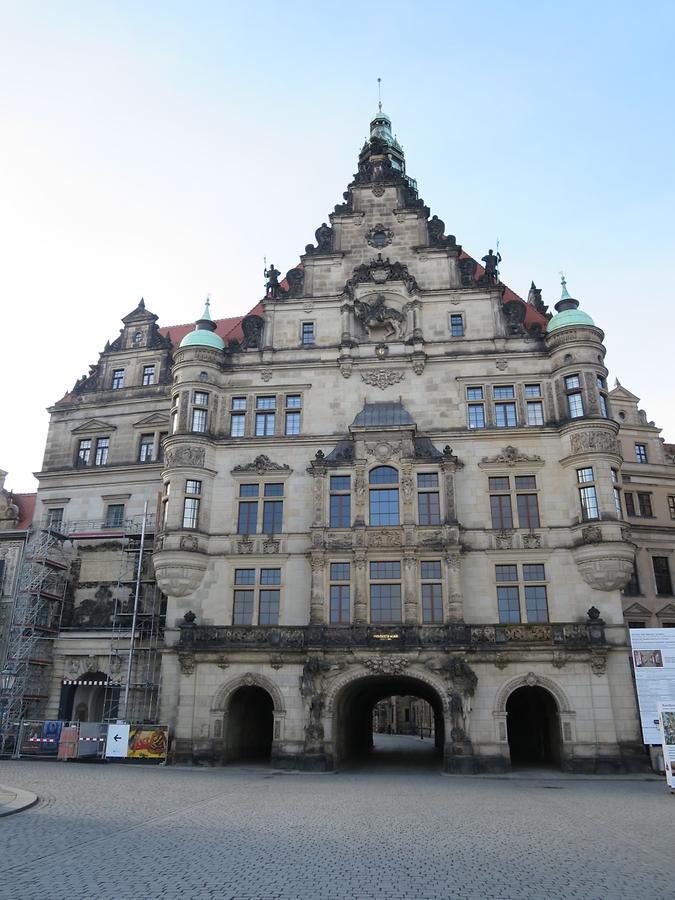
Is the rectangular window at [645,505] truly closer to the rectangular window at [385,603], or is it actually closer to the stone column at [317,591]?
the rectangular window at [385,603]

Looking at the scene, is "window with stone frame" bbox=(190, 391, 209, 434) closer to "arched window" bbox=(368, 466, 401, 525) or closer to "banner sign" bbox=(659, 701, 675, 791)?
"arched window" bbox=(368, 466, 401, 525)

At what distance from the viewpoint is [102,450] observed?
4278 centimetres

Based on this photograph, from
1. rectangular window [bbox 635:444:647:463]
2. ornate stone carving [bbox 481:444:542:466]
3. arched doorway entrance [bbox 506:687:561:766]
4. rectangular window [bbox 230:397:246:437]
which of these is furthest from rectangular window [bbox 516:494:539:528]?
rectangular window [bbox 635:444:647:463]

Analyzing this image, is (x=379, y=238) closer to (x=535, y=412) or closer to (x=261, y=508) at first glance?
(x=535, y=412)

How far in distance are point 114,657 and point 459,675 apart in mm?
17855

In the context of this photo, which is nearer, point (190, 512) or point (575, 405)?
point (575, 405)

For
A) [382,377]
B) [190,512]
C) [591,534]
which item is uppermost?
[382,377]

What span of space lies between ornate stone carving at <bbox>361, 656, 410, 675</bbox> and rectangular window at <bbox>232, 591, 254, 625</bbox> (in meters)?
6.23

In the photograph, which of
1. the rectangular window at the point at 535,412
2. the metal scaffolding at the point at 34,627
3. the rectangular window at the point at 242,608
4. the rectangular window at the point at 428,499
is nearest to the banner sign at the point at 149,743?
the rectangular window at the point at 242,608

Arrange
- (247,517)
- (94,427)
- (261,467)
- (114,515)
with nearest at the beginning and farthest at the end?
1. (247,517)
2. (261,467)
3. (114,515)
4. (94,427)

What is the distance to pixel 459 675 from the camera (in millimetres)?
30250

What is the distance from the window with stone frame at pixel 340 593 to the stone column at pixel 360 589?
0.47 meters

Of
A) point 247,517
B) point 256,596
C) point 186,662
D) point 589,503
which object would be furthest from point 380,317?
point 186,662

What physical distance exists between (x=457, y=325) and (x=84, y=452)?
22.6 metres
